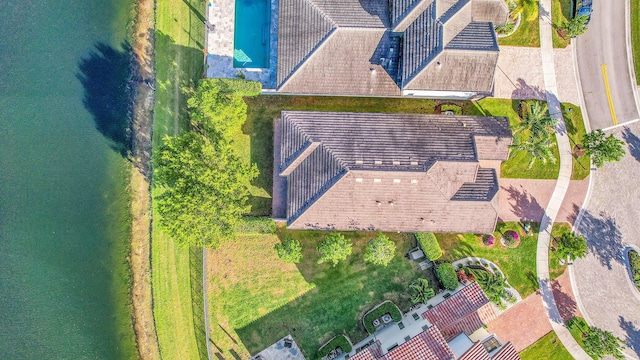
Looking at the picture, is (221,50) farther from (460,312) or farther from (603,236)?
(603,236)

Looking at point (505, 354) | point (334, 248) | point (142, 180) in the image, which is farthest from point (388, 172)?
point (142, 180)

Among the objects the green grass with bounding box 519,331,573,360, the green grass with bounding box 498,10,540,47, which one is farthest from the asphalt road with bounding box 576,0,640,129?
the green grass with bounding box 519,331,573,360

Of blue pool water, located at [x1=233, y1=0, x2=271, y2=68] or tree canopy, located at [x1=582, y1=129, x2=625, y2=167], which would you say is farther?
blue pool water, located at [x1=233, y1=0, x2=271, y2=68]

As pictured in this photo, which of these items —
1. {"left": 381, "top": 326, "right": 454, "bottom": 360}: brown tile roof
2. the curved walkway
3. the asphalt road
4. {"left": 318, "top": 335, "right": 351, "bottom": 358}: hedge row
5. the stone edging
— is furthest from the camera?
the asphalt road

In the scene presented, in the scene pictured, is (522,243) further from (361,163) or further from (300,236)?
(300,236)

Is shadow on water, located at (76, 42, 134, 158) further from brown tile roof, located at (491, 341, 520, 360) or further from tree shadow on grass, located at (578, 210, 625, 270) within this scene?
tree shadow on grass, located at (578, 210, 625, 270)

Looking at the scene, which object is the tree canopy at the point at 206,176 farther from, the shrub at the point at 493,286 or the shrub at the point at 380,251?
the shrub at the point at 493,286

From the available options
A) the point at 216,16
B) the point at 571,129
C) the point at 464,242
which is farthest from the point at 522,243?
the point at 216,16
